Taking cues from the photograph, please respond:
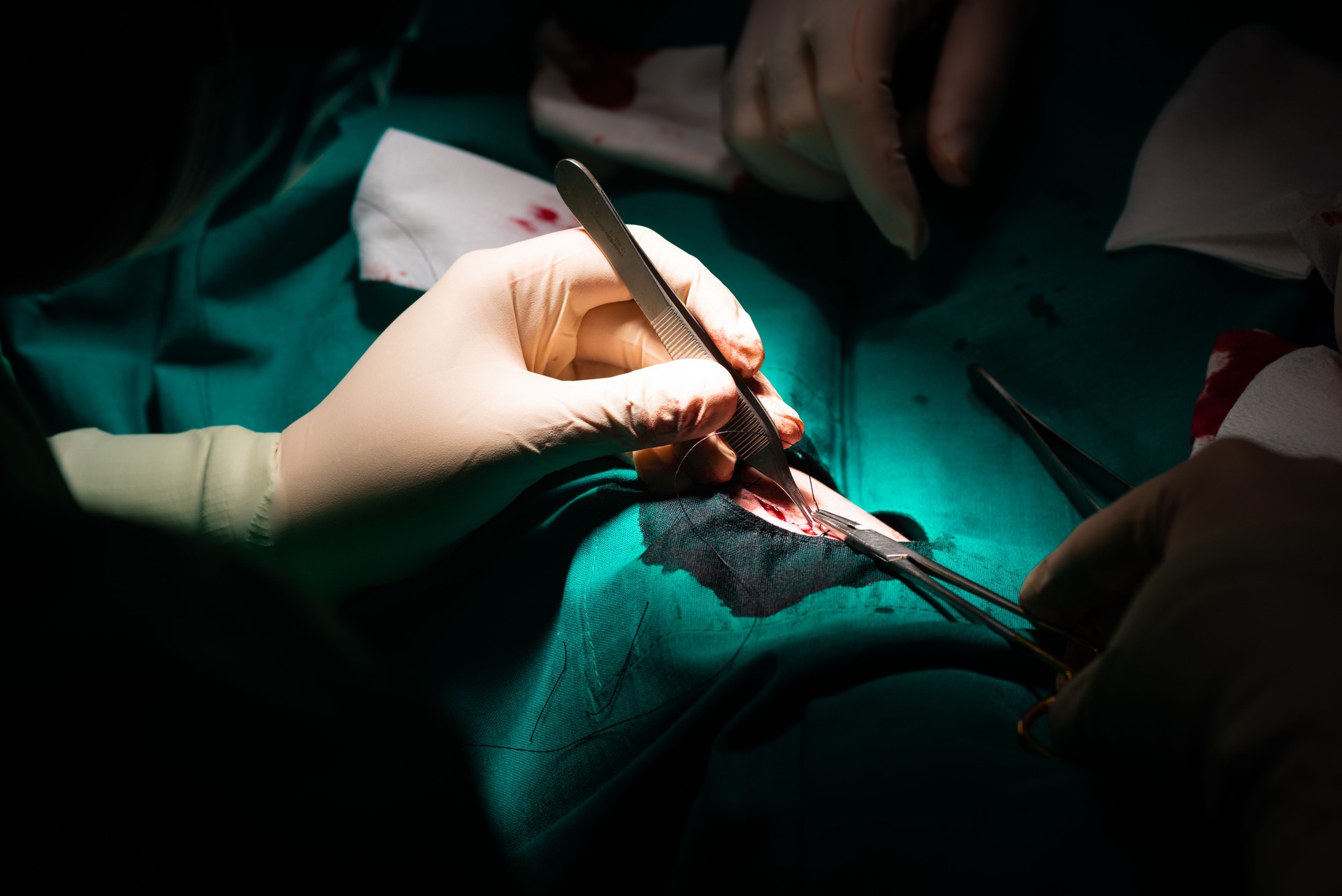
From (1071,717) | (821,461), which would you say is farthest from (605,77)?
(1071,717)

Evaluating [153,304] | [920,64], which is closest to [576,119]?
[920,64]

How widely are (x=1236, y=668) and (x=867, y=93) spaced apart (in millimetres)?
1189

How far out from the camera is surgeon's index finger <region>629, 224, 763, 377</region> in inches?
45.2

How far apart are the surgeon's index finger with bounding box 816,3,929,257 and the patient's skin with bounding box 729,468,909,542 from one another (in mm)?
665

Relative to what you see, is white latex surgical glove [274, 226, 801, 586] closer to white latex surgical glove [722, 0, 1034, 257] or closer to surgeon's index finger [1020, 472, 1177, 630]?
surgeon's index finger [1020, 472, 1177, 630]

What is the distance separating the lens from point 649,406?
100 centimetres

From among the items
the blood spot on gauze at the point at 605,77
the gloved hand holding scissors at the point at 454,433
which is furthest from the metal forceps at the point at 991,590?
the blood spot on gauze at the point at 605,77

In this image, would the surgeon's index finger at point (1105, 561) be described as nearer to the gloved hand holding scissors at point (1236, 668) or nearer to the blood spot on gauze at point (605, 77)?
the gloved hand holding scissors at point (1236, 668)

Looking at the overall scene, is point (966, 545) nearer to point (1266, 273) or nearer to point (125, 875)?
point (1266, 273)

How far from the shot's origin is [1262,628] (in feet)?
1.97

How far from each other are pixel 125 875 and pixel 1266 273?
1668 millimetres

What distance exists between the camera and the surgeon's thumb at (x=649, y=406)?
3.32 ft

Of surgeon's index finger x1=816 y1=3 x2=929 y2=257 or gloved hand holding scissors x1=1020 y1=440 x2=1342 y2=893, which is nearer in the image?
gloved hand holding scissors x1=1020 y1=440 x2=1342 y2=893

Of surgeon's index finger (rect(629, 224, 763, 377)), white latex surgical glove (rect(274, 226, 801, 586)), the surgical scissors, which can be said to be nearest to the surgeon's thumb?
white latex surgical glove (rect(274, 226, 801, 586))
